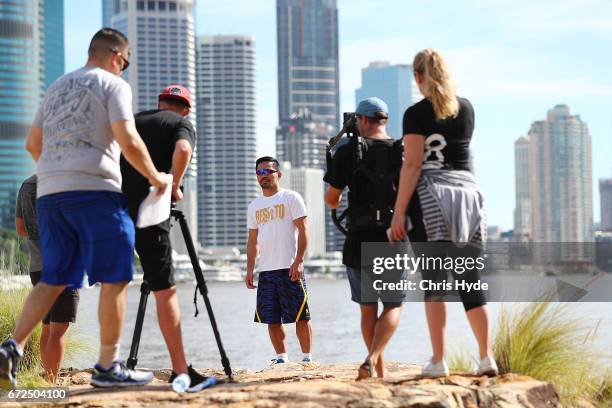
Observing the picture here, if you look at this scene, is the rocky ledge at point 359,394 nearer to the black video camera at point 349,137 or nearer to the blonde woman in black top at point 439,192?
the blonde woman in black top at point 439,192

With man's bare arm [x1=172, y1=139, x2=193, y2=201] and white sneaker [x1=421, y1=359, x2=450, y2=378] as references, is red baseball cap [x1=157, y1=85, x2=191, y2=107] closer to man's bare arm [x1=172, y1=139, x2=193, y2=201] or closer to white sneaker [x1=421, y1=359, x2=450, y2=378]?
man's bare arm [x1=172, y1=139, x2=193, y2=201]

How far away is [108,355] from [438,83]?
2181 millimetres

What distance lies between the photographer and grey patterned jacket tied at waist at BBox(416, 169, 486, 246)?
622cm

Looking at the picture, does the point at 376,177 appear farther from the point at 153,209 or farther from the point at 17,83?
the point at 17,83

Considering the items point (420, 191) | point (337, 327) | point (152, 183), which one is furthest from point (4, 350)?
point (337, 327)

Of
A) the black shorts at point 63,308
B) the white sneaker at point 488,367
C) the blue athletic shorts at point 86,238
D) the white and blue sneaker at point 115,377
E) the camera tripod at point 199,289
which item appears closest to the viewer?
the blue athletic shorts at point 86,238

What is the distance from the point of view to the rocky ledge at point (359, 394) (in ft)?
19.1

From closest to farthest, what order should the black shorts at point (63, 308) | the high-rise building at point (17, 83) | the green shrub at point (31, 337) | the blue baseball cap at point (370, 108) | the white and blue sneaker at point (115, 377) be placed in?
the white and blue sneaker at point (115, 377), the blue baseball cap at point (370, 108), the black shorts at point (63, 308), the green shrub at point (31, 337), the high-rise building at point (17, 83)

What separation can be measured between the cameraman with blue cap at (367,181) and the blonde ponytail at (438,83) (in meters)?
0.54

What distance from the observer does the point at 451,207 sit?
6.22 metres

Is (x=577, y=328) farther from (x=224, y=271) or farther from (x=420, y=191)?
(x=224, y=271)

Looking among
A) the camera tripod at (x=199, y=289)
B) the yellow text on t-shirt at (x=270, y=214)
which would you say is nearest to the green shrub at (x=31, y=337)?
the camera tripod at (x=199, y=289)

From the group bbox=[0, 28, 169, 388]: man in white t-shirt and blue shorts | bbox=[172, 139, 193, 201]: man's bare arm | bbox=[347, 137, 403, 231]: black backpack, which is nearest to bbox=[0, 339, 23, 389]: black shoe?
bbox=[0, 28, 169, 388]: man in white t-shirt and blue shorts

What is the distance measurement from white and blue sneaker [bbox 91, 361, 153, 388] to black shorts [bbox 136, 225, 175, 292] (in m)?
0.44
